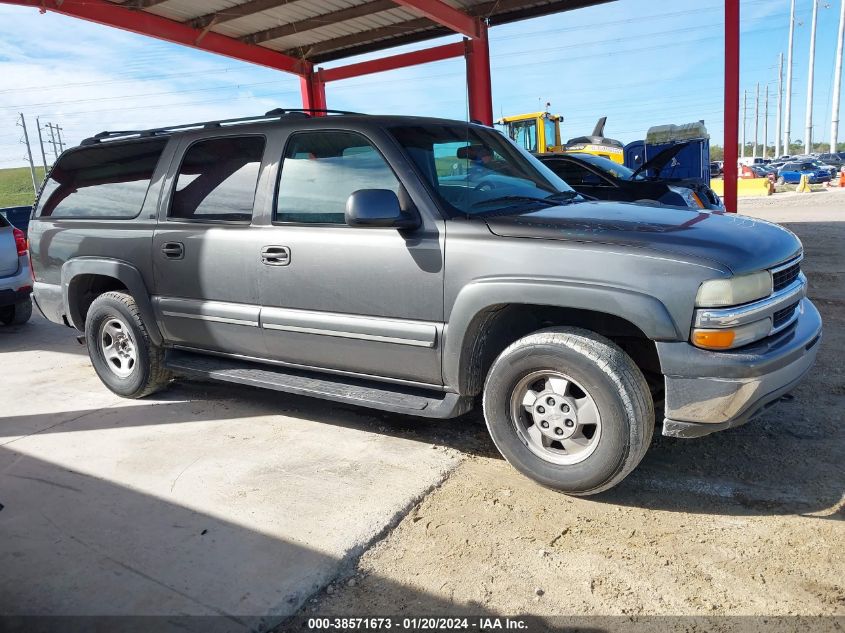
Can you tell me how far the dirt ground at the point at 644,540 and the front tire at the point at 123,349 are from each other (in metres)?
2.29

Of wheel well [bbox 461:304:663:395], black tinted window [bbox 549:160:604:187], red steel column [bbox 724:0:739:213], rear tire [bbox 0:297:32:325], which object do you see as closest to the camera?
wheel well [bbox 461:304:663:395]

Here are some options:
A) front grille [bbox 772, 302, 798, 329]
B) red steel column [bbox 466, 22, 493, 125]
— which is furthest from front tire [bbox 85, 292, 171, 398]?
red steel column [bbox 466, 22, 493, 125]

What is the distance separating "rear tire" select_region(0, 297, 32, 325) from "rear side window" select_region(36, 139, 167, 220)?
3191 millimetres

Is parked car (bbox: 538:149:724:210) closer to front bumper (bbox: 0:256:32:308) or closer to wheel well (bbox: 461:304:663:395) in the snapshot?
wheel well (bbox: 461:304:663:395)

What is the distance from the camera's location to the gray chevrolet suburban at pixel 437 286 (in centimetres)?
288

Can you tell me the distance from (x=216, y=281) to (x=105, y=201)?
140 cm

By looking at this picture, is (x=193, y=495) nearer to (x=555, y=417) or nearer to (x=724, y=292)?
(x=555, y=417)

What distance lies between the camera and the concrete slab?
8.63 ft

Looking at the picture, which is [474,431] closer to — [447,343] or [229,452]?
[447,343]

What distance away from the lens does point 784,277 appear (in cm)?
318

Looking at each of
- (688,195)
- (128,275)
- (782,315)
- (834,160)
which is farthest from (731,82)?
(834,160)

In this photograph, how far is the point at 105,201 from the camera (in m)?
4.86

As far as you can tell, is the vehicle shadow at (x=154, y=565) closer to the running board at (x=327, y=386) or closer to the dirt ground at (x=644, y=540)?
the dirt ground at (x=644, y=540)

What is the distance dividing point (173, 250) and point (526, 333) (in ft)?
7.92
